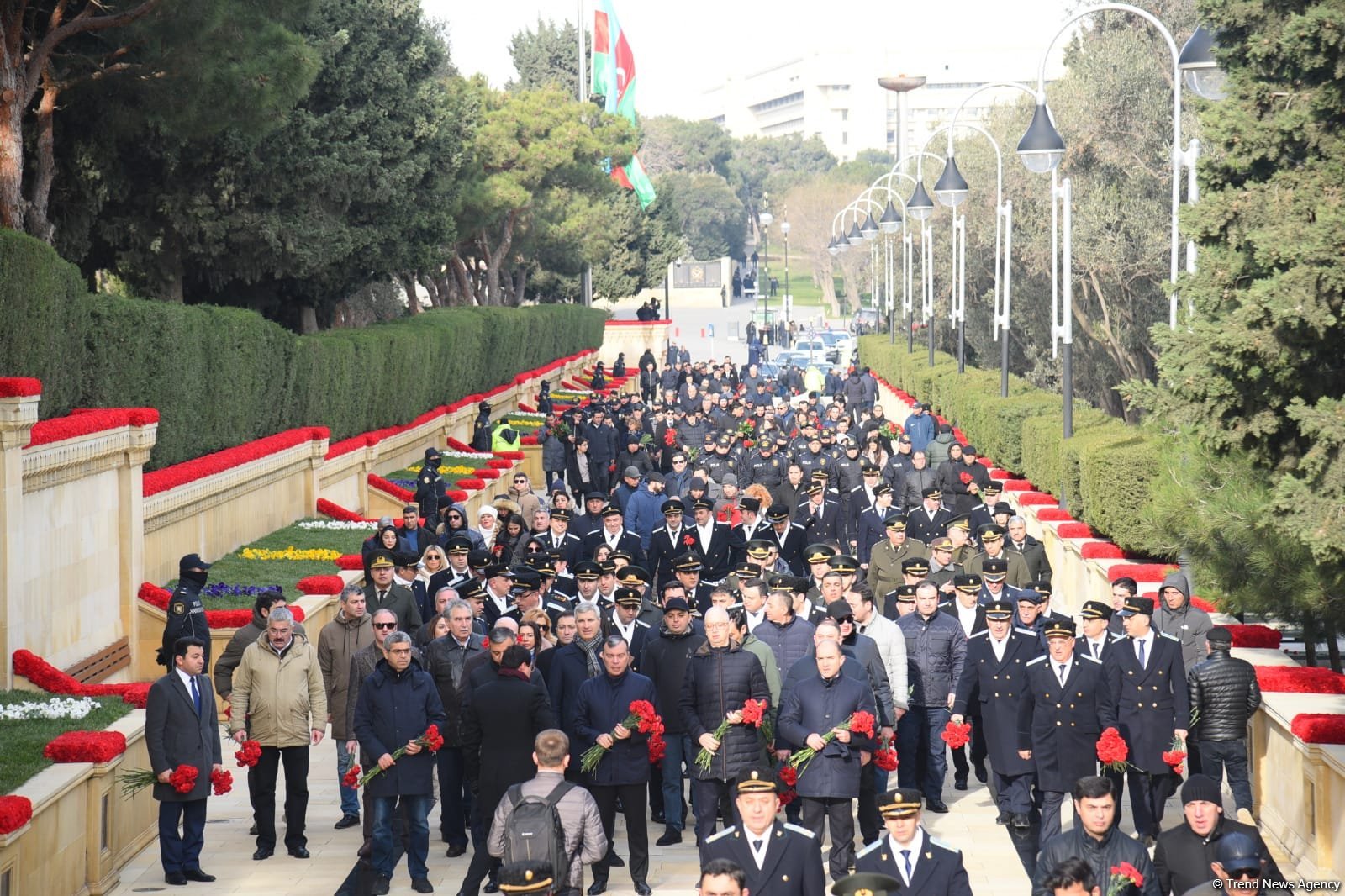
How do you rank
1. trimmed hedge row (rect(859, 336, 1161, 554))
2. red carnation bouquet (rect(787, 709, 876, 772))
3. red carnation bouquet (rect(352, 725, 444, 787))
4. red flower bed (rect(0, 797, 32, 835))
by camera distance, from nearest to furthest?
red flower bed (rect(0, 797, 32, 835)) → red carnation bouquet (rect(787, 709, 876, 772)) → red carnation bouquet (rect(352, 725, 444, 787)) → trimmed hedge row (rect(859, 336, 1161, 554))

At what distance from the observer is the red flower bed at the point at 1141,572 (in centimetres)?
1778

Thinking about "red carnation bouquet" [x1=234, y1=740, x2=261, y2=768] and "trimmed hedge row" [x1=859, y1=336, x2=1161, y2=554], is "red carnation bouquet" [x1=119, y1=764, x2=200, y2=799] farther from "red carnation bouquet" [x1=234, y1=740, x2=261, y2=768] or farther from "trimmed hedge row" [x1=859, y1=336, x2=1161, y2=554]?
"trimmed hedge row" [x1=859, y1=336, x2=1161, y2=554]

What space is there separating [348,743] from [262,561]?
9.57 meters

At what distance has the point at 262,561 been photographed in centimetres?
2073

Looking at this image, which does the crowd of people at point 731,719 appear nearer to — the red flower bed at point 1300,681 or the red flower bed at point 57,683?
the red flower bed at point 57,683

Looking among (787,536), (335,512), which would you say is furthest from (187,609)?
(335,512)

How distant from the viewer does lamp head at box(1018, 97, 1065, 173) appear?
22.3m

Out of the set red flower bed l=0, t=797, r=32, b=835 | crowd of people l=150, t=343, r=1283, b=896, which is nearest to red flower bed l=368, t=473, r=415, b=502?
crowd of people l=150, t=343, r=1283, b=896

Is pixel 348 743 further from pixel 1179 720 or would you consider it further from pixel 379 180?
pixel 379 180

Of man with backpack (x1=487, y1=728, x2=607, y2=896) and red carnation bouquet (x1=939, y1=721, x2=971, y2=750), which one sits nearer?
man with backpack (x1=487, y1=728, x2=607, y2=896)

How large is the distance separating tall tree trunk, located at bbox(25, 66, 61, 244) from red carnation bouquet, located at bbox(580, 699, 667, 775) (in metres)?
12.1

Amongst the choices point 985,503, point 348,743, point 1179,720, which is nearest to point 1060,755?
point 1179,720

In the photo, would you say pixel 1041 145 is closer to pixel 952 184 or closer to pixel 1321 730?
pixel 952 184

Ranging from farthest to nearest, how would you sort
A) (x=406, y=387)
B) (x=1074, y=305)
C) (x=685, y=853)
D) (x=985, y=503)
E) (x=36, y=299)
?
(x=1074, y=305)
(x=406, y=387)
(x=985, y=503)
(x=36, y=299)
(x=685, y=853)
